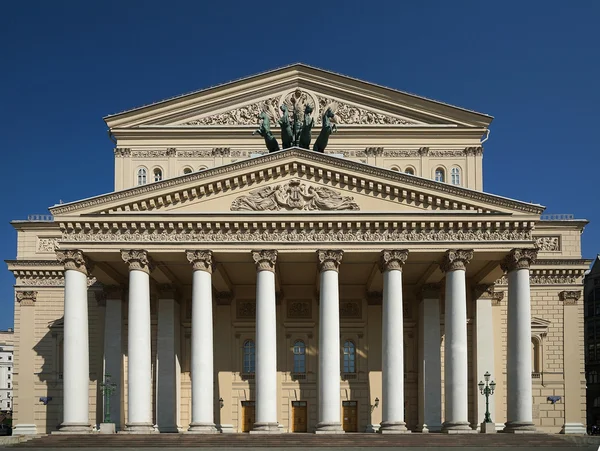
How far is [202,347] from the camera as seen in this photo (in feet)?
131

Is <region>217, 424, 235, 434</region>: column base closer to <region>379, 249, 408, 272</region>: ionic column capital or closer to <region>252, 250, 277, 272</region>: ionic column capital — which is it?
<region>252, 250, 277, 272</region>: ionic column capital

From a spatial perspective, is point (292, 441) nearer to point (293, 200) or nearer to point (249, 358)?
point (293, 200)

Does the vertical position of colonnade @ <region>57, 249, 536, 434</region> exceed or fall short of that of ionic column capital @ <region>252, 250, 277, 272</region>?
it falls short

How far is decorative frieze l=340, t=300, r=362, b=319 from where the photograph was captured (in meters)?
49.8

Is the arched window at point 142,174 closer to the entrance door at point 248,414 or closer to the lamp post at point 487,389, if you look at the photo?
the entrance door at point 248,414

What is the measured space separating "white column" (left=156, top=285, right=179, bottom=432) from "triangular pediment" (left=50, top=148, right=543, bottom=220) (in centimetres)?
803

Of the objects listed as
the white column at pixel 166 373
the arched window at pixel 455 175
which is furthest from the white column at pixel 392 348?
the arched window at pixel 455 175

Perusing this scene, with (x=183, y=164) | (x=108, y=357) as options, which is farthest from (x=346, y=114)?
(x=108, y=357)

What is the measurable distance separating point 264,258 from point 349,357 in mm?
11895

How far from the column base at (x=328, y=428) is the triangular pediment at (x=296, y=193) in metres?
9.95

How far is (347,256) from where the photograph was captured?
1629 inches

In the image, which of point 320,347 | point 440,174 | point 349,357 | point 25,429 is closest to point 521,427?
point 320,347

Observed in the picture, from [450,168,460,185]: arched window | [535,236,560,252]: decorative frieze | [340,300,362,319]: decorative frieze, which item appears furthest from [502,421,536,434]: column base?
[450,168,460,185]: arched window

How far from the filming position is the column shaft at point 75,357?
129 ft
